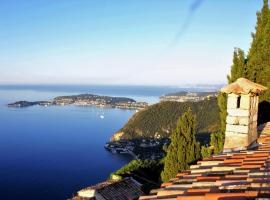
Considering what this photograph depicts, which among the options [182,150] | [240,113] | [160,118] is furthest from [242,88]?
[160,118]

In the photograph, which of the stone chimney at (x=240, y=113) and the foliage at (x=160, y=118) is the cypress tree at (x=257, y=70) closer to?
the stone chimney at (x=240, y=113)

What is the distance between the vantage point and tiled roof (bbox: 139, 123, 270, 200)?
359 cm

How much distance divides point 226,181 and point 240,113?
3429 millimetres

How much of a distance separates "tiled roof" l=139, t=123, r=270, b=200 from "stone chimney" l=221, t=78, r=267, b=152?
124cm

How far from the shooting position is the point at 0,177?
71.7 m

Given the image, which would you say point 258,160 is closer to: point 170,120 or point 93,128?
point 170,120

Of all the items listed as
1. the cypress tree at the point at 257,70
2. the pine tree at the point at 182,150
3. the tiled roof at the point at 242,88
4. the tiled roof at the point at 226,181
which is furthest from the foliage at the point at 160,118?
the tiled roof at the point at 226,181

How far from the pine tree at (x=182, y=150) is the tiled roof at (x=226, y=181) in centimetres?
1310

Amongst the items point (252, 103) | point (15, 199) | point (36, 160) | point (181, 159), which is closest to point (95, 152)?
point (36, 160)

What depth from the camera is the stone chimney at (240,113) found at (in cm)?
726

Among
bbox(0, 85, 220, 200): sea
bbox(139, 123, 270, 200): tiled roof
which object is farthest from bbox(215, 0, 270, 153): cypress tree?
bbox(0, 85, 220, 200): sea

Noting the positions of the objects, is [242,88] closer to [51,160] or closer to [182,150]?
[182,150]

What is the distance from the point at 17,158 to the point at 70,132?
151ft

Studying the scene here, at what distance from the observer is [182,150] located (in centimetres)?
1936
